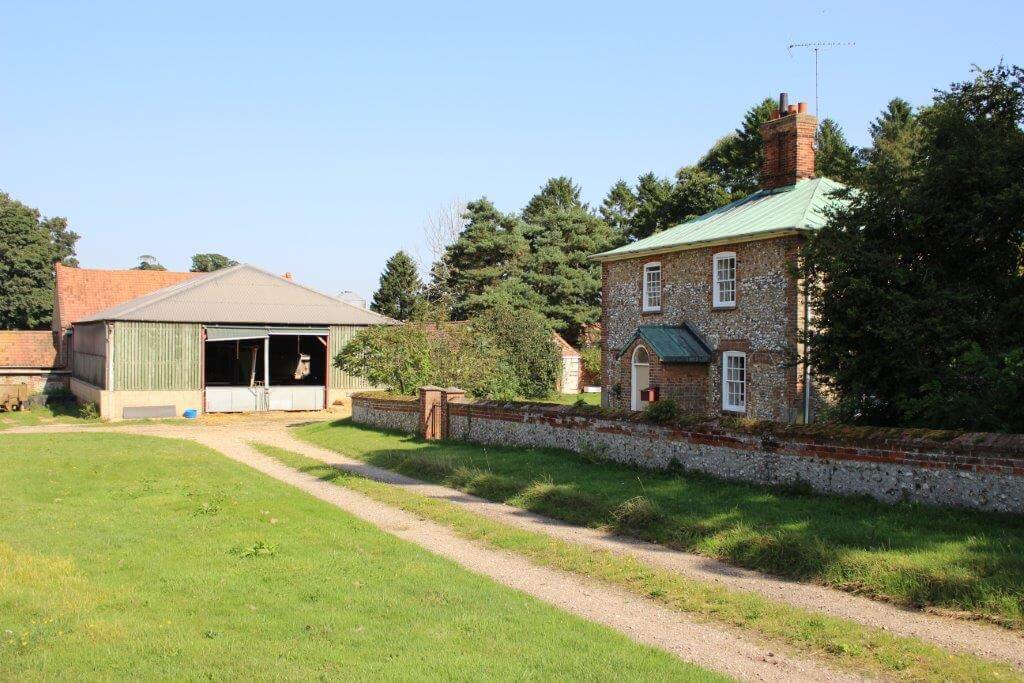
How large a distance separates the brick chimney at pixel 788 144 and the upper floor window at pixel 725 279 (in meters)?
4.26

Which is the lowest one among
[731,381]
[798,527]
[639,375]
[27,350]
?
[798,527]

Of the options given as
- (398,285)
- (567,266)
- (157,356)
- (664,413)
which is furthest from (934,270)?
(398,285)

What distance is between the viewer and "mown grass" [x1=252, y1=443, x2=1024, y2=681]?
6.25 m

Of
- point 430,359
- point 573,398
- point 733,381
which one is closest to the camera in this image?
point 733,381

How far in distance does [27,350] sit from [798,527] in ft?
158

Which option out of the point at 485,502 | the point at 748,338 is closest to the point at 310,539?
the point at 485,502

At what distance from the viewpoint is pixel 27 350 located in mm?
47781

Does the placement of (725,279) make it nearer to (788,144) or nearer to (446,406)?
(788,144)

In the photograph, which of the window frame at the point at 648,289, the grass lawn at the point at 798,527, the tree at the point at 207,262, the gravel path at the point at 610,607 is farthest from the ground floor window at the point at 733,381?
the tree at the point at 207,262

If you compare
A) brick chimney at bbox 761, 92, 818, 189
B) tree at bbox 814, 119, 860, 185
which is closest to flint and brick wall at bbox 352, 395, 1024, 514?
brick chimney at bbox 761, 92, 818, 189

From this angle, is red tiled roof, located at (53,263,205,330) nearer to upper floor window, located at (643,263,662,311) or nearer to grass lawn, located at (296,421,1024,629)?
upper floor window, located at (643,263,662,311)

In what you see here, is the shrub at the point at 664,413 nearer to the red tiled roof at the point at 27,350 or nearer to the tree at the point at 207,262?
the red tiled roof at the point at 27,350

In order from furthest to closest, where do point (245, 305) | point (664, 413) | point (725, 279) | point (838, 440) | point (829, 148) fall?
point (829, 148), point (245, 305), point (725, 279), point (664, 413), point (838, 440)

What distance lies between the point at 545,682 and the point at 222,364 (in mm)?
42639
